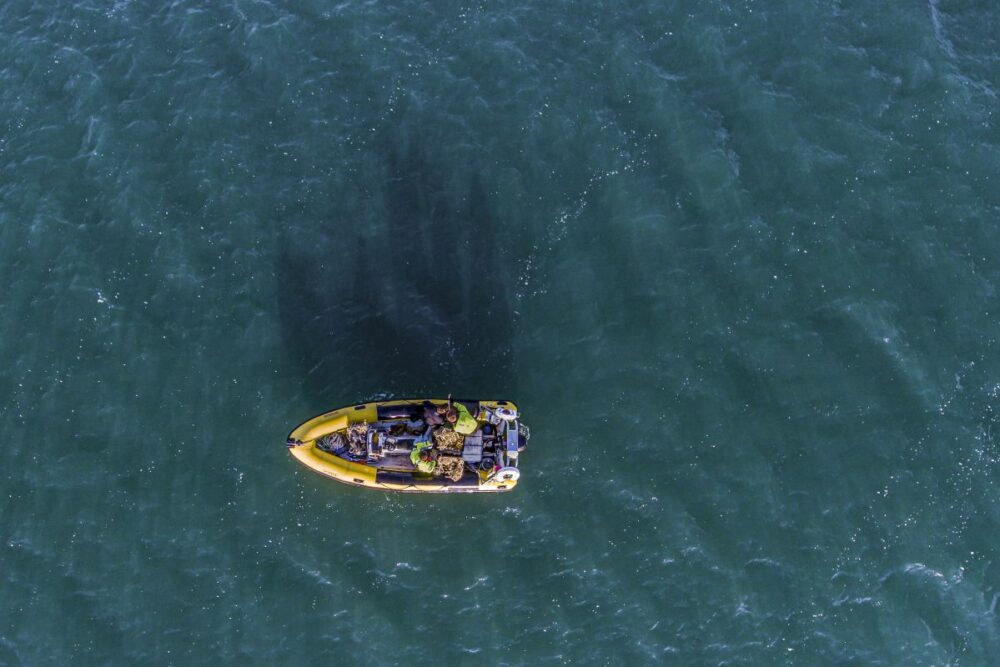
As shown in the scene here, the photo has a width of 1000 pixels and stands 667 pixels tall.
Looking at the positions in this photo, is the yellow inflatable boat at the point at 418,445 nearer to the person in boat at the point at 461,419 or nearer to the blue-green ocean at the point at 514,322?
the person in boat at the point at 461,419

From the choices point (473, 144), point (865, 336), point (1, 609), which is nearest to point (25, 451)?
point (1, 609)

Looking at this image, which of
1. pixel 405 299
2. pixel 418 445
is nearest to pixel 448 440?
pixel 418 445

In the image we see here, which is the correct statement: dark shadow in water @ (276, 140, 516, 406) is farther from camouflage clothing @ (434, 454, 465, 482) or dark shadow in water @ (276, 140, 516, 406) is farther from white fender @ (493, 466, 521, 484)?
white fender @ (493, 466, 521, 484)

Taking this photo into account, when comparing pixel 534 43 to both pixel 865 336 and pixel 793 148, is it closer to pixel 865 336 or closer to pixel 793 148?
pixel 793 148

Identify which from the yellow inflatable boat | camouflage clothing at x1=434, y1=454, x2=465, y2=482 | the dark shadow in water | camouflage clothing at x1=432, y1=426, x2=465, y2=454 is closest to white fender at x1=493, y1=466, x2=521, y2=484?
the yellow inflatable boat

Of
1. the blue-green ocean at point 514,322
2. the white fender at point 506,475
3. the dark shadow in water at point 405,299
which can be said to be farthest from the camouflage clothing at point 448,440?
the blue-green ocean at point 514,322

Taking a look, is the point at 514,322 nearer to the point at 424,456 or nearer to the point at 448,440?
the point at 448,440
